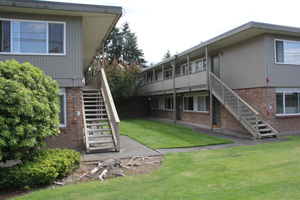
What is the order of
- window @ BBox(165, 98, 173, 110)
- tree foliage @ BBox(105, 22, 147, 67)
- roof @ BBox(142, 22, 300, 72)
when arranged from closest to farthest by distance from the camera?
roof @ BBox(142, 22, 300, 72), window @ BBox(165, 98, 173, 110), tree foliage @ BBox(105, 22, 147, 67)

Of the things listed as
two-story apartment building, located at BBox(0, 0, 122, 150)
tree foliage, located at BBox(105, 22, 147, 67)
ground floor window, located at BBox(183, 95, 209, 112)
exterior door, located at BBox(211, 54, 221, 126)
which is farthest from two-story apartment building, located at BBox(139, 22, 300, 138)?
tree foliage, located at BBox(105, 22, 147, 67)

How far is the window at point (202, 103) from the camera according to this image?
17.4 m

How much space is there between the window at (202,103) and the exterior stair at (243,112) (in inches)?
115

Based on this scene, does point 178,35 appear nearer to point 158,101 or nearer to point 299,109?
point 158,101

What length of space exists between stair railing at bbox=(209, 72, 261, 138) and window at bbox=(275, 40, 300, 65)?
2.95m

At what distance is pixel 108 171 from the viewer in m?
6.57

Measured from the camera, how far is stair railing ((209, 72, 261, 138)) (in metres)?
12.0

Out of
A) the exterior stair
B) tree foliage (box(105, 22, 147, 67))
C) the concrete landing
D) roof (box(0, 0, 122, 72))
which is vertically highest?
tree foliage (box(105, 22, 147, 67))

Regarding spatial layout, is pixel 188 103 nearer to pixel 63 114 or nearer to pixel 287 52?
pixel 287 52

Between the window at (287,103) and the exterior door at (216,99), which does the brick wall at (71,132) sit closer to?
the window at (287,103)

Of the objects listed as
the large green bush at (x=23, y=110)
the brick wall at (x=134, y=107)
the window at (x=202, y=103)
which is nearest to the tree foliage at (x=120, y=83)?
the brick wall at (x=134, y=107)

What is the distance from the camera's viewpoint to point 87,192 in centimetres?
504

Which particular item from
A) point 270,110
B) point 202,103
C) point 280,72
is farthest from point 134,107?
point 280,72

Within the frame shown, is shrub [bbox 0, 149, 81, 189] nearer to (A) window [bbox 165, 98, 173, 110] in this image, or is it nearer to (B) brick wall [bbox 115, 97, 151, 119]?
(A) window [bbox 165, 98, 173, 110]
